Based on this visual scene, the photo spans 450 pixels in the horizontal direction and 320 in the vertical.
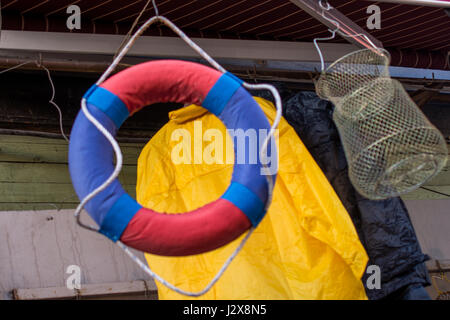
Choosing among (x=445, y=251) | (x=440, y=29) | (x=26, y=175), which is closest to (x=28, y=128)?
(x=26, y=175)

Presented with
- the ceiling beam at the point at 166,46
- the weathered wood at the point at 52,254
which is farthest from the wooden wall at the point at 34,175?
the ceiling beam at the point at 166,46

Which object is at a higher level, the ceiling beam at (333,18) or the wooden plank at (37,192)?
the ceiling beam at (333,18)

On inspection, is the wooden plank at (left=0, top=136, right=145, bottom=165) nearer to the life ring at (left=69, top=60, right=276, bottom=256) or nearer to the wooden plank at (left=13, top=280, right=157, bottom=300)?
→ the wooden plank at (left=13, top=280, right=157, bottom=300)

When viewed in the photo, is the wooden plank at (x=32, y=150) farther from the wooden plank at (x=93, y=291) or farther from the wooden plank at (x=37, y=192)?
the wooden plank at (x=93, y=291)

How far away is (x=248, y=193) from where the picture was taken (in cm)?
163

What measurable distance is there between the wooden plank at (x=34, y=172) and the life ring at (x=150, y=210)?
1.20 metres

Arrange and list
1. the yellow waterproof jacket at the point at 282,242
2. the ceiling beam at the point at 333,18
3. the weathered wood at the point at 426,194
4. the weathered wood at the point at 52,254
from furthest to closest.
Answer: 1. the weathered wood at the point at 426,194
2. the weathered wood at the point at 52,254
3. the ceiling beam at the point at 333,18
4. the yellow waterproof jacket at the point at 282,242

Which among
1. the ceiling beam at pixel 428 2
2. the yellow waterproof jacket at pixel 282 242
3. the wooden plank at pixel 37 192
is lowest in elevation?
the yellow waterproof jacket at pixel 282 242

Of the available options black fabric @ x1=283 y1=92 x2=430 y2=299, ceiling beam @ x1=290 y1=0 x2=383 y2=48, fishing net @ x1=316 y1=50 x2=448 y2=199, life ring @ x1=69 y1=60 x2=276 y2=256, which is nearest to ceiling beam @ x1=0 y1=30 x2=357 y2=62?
black fabric @ x1=283 y1=92 x2=430 y2=299

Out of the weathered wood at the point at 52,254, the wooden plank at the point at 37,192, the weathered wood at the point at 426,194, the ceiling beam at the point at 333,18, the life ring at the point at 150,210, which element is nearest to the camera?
the life ring at the point at 150,210

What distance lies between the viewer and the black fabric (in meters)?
2.15

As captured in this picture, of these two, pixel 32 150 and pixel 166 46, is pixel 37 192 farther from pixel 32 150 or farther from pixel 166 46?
pixel 166 46

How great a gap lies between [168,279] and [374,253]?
2.54 ft

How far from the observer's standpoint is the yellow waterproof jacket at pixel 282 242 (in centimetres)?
199
